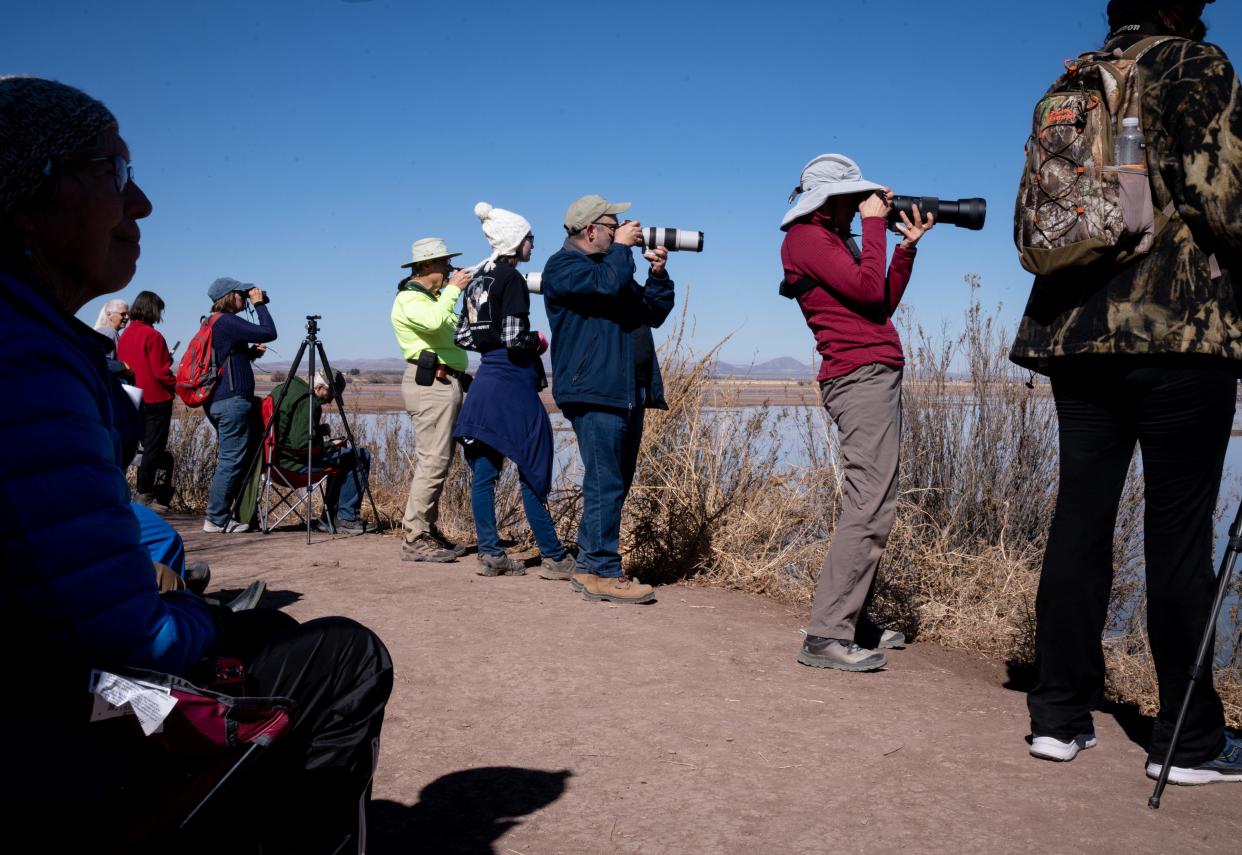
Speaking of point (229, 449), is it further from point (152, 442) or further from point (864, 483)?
point (864, 483)

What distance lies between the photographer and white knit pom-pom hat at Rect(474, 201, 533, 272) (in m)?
6.46

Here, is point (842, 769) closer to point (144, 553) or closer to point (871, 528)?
point (871, 528)

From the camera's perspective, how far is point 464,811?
302 centimetres

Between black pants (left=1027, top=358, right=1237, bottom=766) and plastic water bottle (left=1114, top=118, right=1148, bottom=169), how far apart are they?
1.87 ft

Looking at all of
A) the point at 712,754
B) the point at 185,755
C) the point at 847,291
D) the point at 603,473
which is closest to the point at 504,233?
the point at 603,473

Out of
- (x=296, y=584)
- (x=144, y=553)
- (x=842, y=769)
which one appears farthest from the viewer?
(x=296, y=584)

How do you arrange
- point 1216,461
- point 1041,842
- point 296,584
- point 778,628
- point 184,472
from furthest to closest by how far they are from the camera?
point 184,472 → point 296,584 → point 778,628 → point 1216,461 → point 1041,842

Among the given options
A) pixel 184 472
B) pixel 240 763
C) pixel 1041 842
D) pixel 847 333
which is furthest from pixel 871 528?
pixel 184 472

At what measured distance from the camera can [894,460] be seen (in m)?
4.34

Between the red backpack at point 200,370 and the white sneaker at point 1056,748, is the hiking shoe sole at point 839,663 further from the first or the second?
the red backpack at point 200,370

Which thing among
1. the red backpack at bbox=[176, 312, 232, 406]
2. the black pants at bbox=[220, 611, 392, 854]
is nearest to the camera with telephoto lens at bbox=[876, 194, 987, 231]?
the black pants at bbox=[220, 611, 392, 854]

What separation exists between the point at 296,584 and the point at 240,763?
15.0ft

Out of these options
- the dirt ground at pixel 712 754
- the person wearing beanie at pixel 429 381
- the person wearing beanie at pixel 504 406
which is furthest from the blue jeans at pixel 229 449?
the dirt ground at pixel 712 754

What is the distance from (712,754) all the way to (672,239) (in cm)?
306
